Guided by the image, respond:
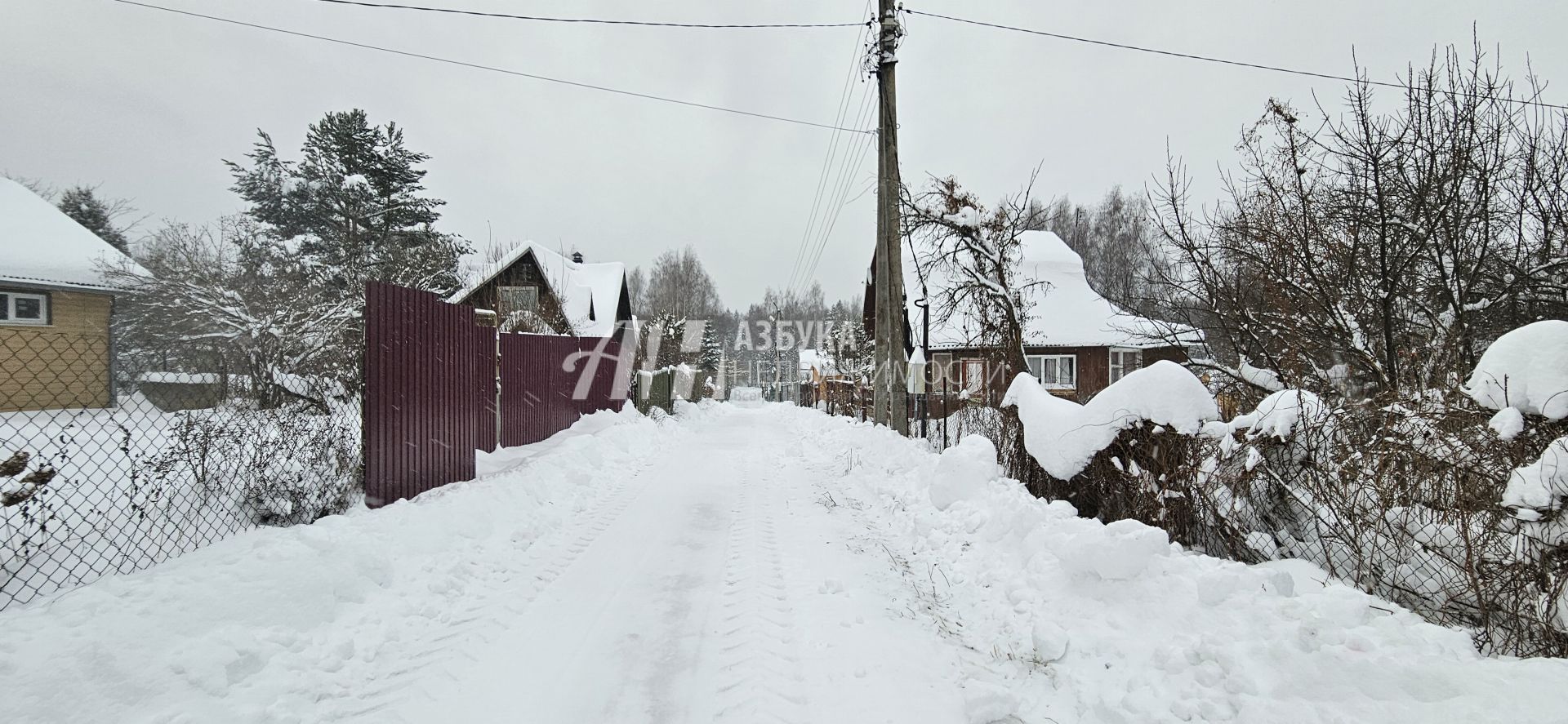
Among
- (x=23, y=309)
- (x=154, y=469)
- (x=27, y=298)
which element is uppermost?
(x=27, y=298)

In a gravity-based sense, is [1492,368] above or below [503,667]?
above

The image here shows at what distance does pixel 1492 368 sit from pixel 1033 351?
19.5 metres

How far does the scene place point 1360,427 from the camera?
367cm

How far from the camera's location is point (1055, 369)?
848 inches

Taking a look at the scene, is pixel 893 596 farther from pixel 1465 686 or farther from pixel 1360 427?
pixel 1360 427

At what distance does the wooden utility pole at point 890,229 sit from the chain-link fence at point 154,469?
749cm

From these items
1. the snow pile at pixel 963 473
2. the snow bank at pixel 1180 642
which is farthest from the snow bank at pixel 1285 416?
the snow pile at pixel 963 473

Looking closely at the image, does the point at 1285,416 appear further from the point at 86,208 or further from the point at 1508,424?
the point at 86,208

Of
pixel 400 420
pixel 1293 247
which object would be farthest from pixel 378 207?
pixel 1293 247

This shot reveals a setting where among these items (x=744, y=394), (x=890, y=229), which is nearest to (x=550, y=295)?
(x=890, y=229)

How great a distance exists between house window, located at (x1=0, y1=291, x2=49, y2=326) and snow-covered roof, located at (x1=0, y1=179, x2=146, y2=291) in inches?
22.1

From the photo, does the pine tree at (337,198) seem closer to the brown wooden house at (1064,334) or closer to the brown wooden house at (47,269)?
the brown wooden house at (47,269)

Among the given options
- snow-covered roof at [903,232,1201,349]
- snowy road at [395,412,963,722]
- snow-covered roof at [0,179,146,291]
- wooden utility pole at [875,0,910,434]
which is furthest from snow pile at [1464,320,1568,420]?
snow-covered roof at [0,179,146,291]

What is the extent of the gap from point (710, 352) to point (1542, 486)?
167 ft
